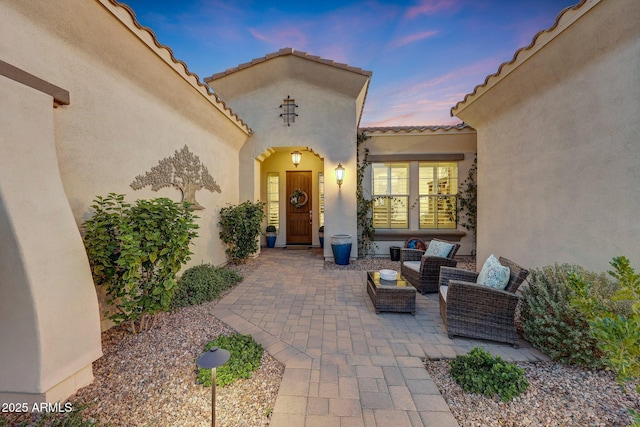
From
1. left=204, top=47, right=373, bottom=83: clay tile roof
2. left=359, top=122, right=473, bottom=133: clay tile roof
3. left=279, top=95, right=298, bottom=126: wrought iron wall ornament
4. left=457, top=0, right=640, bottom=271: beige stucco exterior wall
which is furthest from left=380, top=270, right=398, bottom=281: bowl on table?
left=279, top=95, right=298, bottom=126: wrought iron wall ornament

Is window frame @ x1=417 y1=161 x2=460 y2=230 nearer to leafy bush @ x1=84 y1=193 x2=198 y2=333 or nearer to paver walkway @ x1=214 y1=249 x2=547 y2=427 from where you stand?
paver walkway @ x1=214 y1=249 x2=547 y2=427

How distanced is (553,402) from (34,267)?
12.9 ft

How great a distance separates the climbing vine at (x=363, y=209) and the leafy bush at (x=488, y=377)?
16.3ft

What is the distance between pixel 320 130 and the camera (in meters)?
6.55

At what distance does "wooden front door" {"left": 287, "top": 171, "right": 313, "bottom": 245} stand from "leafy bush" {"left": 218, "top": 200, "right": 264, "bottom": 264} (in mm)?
2677

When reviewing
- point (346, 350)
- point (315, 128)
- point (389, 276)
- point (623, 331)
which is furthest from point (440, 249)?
point (315, 128)

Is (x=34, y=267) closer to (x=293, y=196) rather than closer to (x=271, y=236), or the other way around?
(x=271, y=236)

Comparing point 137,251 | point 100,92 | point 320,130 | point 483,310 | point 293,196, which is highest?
point 320,130

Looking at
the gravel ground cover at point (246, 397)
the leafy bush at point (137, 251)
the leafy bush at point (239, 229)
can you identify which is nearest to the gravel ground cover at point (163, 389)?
the gravel ground cover at point (246, 397)

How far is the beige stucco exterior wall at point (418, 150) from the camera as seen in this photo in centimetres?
689

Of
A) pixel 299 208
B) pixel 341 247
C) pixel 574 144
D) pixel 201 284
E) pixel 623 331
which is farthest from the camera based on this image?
pixel 299 208

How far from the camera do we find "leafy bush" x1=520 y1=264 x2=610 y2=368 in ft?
6.88

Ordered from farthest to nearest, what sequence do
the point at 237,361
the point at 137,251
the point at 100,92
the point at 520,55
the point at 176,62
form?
the point at 176,62, the point at 520,55, the point at 100,92, the point at 137,251, the point at 237,361

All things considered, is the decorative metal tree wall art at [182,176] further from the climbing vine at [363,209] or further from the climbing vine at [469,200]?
the climbing vine at [469,200]
